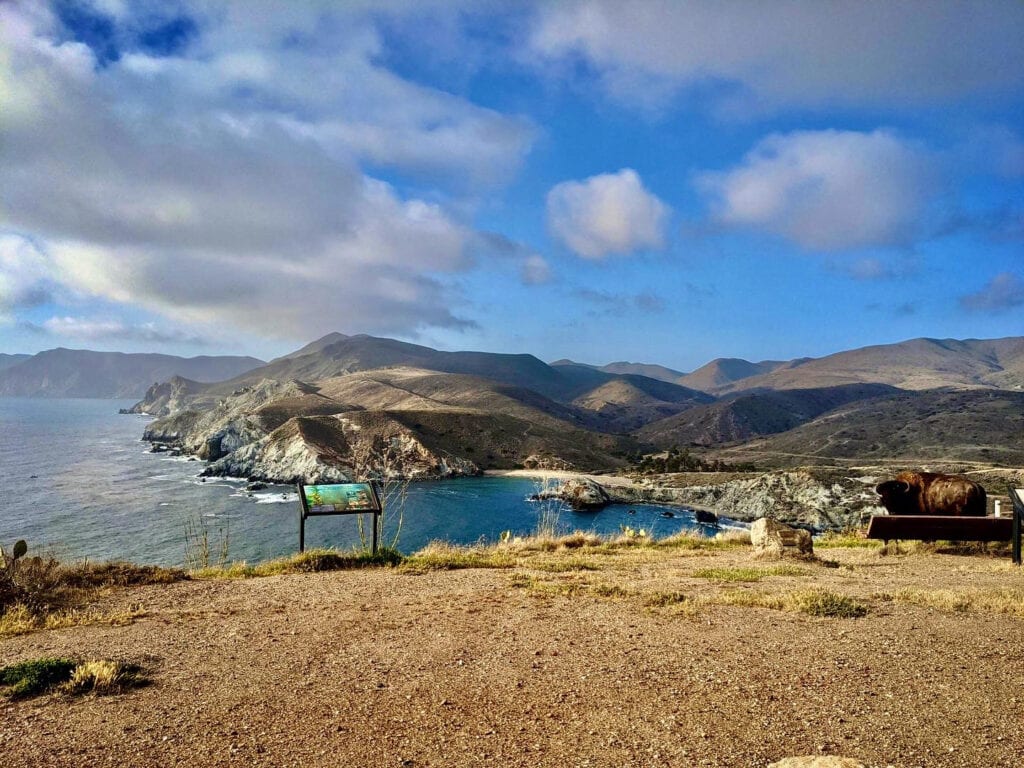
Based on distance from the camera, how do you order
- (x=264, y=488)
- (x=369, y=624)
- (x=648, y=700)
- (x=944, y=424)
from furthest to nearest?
(x=944, y=424)
(x=264, y=488)
(x=369, y=624)
(x=648, y=700)

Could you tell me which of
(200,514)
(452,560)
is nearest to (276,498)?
(200,514)

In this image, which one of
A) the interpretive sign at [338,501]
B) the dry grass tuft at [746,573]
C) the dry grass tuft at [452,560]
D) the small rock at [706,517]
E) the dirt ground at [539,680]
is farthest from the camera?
the small rock at [706,517]

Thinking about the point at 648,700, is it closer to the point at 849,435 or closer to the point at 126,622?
the point at 126,622

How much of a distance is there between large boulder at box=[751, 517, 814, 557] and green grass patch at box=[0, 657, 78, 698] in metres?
14.1

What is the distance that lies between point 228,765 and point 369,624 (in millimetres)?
4001

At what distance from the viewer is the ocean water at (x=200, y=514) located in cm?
3981

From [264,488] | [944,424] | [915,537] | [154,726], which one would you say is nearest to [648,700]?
[154,726]

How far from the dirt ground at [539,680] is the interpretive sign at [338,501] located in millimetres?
3490

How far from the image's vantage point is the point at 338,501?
14.9 metres

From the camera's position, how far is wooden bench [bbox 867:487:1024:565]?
13.7m

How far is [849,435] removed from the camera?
92125 millimetres

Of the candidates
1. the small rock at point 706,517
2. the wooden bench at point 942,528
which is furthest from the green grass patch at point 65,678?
the small rock at point 706,517

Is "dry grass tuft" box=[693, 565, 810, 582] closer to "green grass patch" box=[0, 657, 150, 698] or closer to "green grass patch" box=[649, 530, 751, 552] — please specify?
"green grass patch" box=[649, 530, 751, 552]

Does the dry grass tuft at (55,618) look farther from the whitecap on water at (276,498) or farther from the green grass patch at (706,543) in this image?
the whitecap on water at (276,498)
